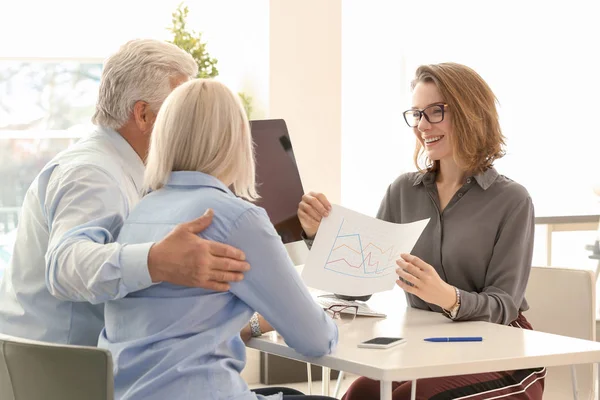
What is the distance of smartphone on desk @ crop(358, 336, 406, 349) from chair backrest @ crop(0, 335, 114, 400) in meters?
0.61

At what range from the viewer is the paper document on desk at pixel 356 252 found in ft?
7.35

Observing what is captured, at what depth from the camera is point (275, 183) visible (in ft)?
8.34

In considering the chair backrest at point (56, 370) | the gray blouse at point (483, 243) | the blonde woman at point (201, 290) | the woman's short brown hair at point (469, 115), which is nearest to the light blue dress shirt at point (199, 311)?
the blonde woman at point (201, 290)

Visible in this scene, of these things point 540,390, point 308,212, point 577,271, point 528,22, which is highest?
point 528,22

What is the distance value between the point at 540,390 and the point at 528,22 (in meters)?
4.27

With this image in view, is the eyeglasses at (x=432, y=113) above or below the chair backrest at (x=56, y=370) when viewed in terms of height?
above

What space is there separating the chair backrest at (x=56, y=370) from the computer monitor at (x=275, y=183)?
1.00 meters

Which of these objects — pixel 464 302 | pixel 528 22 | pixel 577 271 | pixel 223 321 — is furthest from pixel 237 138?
pixel 528 22

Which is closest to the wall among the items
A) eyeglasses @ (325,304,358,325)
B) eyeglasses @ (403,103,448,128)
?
eyeglasses @ (403,103,448,128)

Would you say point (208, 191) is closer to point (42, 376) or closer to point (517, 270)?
point (42, 376)

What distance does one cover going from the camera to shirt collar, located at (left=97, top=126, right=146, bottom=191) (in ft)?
7.26

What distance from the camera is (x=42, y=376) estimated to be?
1.63 m

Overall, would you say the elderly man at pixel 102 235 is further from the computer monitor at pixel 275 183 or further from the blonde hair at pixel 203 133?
the computer monitor at pixel 275 183

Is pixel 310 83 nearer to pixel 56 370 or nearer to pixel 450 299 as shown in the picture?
pixel 450 299
